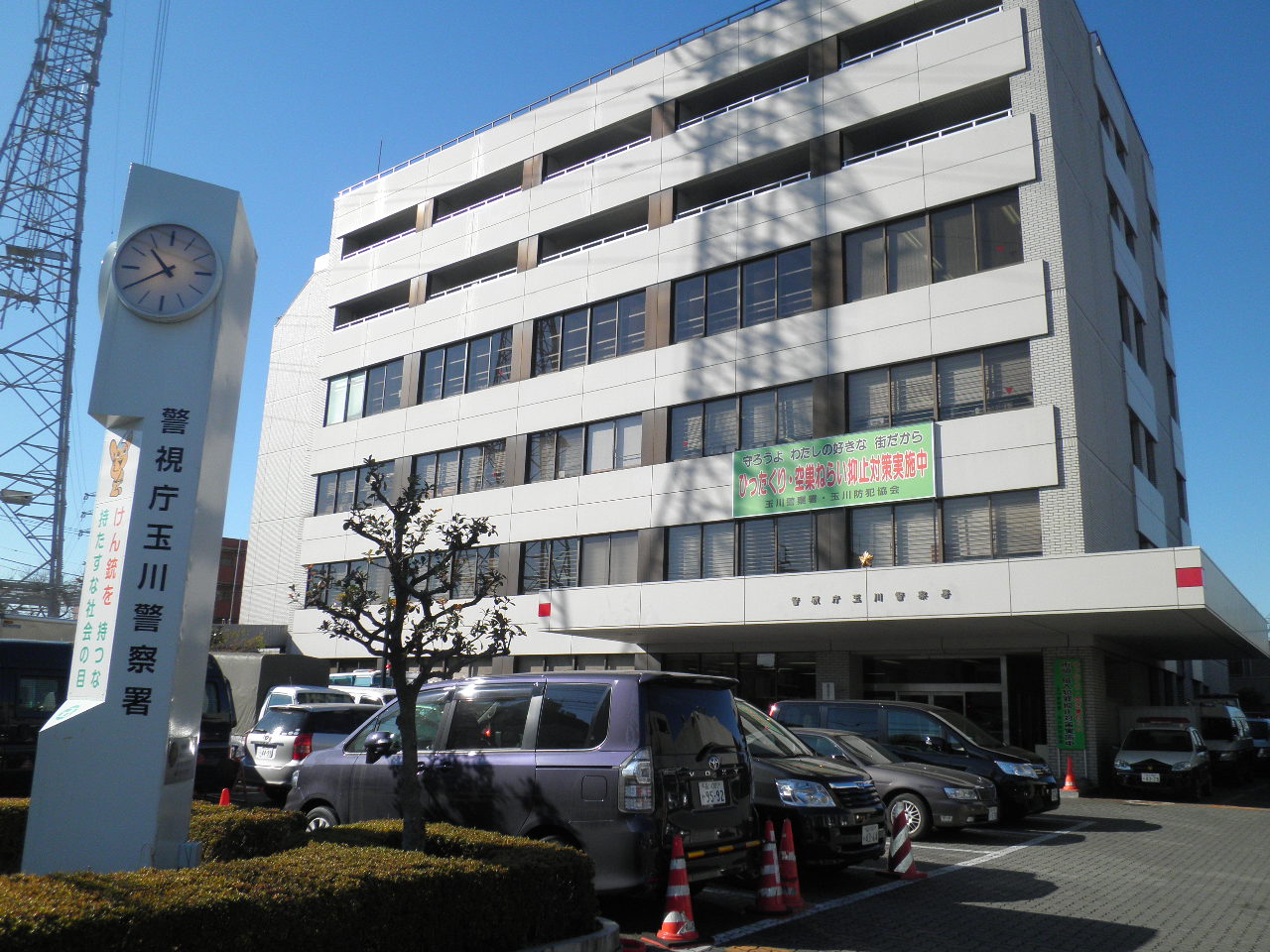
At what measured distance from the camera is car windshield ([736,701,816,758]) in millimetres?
11188

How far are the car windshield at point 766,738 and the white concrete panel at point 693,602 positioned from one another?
497 inches

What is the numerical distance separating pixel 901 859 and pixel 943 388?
15.4 metres

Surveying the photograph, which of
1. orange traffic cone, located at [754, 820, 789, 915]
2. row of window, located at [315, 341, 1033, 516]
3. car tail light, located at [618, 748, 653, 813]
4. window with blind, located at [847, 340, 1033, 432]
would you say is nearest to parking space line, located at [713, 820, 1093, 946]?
orange traffic cone, located at [754, 820, 789, 915]

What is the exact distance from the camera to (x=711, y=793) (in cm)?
797

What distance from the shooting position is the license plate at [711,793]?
7.88 metres

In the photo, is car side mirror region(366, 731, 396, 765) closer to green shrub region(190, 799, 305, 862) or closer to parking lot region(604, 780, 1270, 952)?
green shrub region(190, 799, 305, 862)

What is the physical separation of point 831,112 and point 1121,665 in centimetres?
1803

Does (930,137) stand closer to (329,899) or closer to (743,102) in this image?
(743,102)

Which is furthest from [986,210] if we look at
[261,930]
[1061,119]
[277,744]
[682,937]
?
[261,930]

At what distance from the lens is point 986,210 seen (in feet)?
79.3

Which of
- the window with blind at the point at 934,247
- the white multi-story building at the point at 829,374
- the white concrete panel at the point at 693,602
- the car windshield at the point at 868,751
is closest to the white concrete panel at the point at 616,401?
the white multi-story building at the point at 829,374

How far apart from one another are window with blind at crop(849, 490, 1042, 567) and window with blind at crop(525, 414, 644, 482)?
765cm

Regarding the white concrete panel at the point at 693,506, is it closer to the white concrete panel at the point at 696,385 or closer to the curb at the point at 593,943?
the white concrete panel at the point at 696,385

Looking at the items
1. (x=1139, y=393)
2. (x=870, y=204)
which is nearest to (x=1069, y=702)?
(x=1139, y=393)
